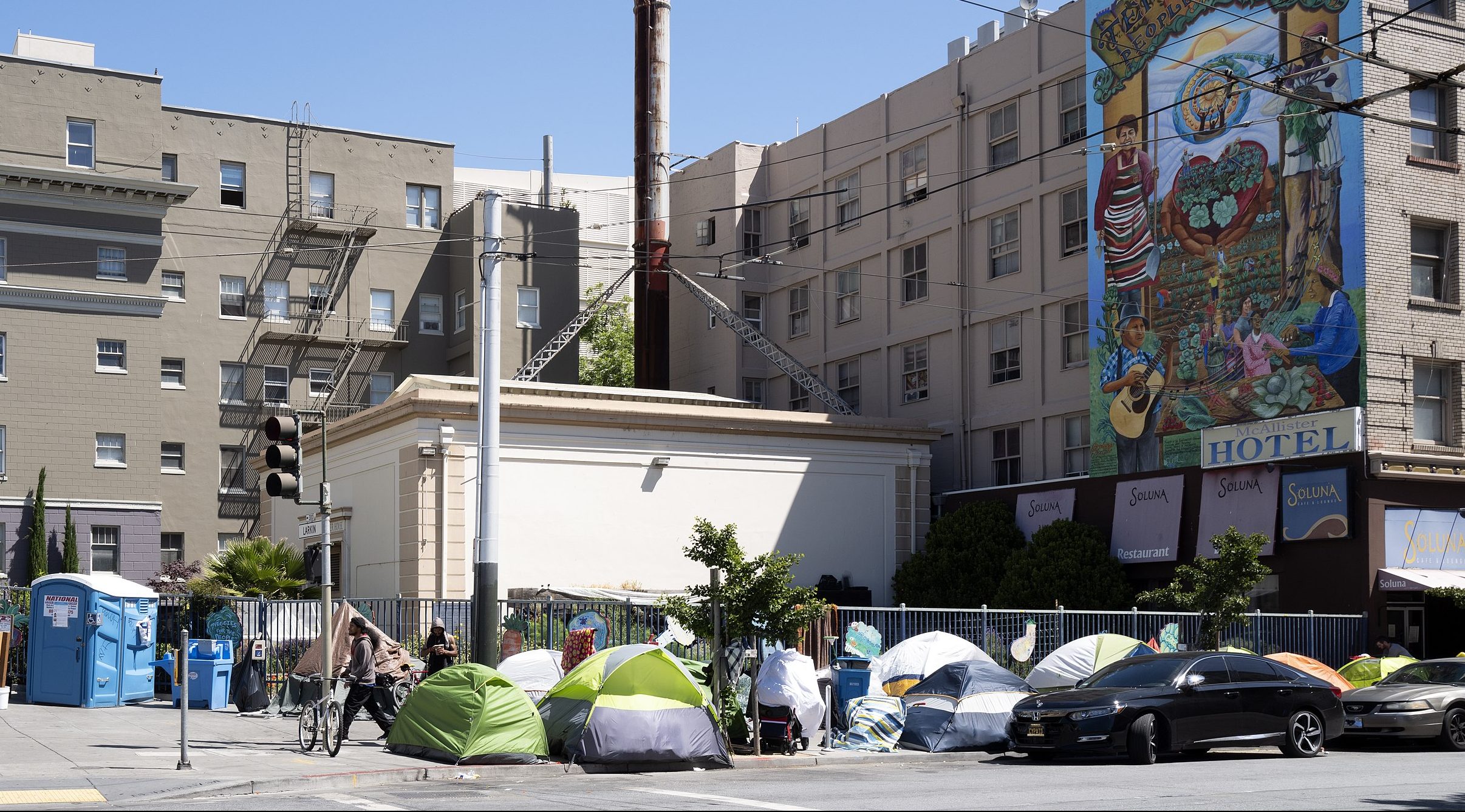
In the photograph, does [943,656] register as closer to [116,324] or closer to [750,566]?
[750,566]

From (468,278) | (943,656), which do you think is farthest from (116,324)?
(943,656)

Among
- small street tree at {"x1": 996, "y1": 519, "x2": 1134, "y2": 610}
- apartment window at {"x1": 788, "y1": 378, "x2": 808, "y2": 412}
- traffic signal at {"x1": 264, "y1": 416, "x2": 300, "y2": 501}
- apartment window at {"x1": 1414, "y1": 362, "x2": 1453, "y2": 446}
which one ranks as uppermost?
apartment window at {"x1": 788, "y1": 378, "x2": 808, "y2": 412}

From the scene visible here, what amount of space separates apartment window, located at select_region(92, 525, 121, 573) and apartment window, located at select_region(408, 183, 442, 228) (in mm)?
17026

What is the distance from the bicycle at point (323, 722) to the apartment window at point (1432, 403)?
23.8 metres

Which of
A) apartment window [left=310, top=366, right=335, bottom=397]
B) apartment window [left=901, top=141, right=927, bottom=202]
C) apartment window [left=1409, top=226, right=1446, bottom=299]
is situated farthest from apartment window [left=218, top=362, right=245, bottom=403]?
apartment window [left=1409, top=226, right=1446, bottom=299]

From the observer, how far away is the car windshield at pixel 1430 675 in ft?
75.0

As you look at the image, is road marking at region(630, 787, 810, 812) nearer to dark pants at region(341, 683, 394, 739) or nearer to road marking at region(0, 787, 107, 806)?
dark pants at region(341, 683, 394, 739)

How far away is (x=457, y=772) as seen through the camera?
58.2 feet

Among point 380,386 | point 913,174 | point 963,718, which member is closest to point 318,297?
point 380,386

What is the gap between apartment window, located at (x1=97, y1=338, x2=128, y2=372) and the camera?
50.6 metres

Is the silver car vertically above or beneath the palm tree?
beneath

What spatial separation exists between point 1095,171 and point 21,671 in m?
27.3

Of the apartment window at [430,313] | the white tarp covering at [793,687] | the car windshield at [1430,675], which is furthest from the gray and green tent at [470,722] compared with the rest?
the apartment window at [430,313]

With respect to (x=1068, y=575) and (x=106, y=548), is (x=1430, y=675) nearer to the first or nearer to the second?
(x=1068, y=575)
